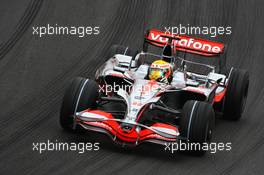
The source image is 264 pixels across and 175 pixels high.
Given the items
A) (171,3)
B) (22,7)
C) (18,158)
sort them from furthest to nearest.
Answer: (171,3)
(22,7)
(18,158)

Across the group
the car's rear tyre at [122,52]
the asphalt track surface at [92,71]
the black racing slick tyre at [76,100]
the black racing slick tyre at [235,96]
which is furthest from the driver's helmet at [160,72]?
the car's rear tyre at [122,52]

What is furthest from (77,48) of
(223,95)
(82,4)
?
(223,95)

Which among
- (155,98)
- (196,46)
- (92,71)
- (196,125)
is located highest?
(196,46)

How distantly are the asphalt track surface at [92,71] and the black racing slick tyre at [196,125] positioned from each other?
32cm

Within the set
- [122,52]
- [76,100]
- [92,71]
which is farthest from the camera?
[92,71]

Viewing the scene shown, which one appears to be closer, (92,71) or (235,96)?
(235,96)

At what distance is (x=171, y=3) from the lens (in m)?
24.6

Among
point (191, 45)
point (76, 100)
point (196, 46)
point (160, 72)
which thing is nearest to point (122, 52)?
point (191, 45)

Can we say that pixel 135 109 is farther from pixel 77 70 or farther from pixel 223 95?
pixel 77 70

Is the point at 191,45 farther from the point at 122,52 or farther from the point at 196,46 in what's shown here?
the point at 122,52

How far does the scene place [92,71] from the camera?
20.2m

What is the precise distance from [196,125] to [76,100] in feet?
7.92

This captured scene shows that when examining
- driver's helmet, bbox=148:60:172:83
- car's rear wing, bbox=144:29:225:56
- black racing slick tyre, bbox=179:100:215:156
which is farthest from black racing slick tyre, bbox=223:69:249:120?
black racing slick tyre, bbox=179:100:215:156

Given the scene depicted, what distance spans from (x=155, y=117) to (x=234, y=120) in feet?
8.45
